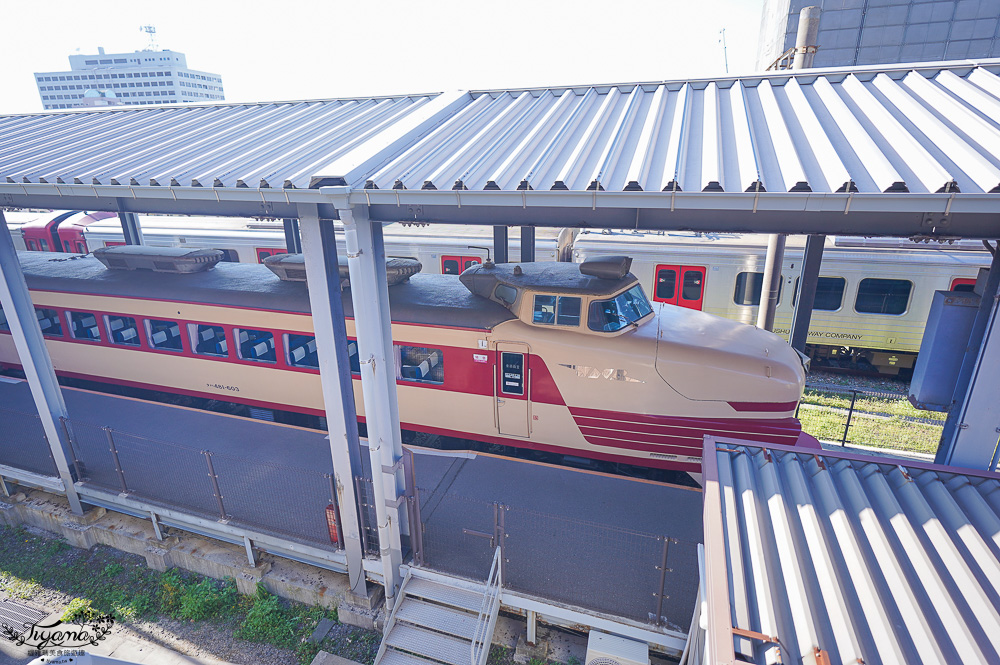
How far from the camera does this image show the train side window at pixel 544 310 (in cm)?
782

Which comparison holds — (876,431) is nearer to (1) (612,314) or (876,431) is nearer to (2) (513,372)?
(1) (612,314)

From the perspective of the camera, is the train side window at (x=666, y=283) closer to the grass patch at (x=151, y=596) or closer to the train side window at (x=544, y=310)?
the train side window at (x=544, y=310)

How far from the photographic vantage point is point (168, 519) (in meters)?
7.42

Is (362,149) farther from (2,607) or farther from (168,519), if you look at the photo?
(2,607)

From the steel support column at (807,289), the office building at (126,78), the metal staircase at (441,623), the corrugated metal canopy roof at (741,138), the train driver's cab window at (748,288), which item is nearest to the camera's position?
the corrugated metal canopy roof at (741,138)

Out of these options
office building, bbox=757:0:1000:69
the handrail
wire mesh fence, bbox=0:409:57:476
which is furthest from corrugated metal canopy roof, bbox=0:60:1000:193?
office building, bbox=757:0:1000:69

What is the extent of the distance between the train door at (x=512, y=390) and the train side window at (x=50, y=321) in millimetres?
10110

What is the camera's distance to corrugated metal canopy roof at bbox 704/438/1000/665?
314cm

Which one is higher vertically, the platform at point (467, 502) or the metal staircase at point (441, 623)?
the platform at point (467, 502)

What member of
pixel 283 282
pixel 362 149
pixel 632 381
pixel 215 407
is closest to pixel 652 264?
pixel 632 381

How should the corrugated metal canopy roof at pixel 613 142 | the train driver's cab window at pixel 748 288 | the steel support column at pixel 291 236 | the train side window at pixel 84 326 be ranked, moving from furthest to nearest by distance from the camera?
the train driver's cab window at pixel 748 288 → the steel support column at pixel 291 236 → the train side window at pixel 84 326 → the corrugated metal canopy roof at pixel 613 142

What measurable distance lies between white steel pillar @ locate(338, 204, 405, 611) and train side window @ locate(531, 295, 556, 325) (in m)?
2.80

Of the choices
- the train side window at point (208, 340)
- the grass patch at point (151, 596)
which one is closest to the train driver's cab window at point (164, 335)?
the train side window at point (208, 340)

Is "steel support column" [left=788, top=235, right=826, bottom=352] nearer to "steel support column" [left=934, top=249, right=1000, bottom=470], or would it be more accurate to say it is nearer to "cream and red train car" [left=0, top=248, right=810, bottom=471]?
"cream and red train car" [left=0, top=248, right=810, bottom=471]
